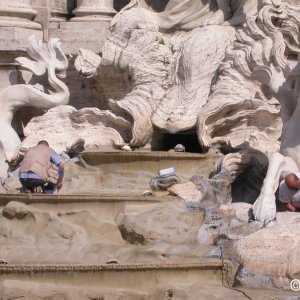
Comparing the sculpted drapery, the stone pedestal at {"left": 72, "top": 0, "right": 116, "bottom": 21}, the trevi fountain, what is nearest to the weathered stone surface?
the trevi fountain

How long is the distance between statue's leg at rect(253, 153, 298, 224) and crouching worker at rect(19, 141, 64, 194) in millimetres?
2389

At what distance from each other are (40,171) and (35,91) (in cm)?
299

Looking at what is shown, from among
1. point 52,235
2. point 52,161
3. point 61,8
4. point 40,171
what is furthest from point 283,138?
point 61,8

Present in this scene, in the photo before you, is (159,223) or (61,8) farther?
(61,8)

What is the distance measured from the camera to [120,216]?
54.2ft

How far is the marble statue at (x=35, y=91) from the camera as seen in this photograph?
1988 centimetres

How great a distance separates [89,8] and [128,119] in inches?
108

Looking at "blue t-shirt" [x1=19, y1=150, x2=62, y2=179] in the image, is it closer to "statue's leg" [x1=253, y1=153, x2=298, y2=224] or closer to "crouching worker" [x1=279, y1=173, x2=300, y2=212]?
"statue's leg" [x1=253, y1=153, x2=298, y2=224]

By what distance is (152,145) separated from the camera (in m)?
19.7

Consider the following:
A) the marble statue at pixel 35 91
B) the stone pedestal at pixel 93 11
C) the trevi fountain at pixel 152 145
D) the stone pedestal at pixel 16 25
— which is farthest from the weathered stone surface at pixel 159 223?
the stone pedestal at pixel 93 11

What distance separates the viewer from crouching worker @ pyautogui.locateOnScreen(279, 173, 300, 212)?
53.6 ft

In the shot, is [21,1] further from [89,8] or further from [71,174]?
[71,174]

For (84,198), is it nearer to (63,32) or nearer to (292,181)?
(292,181)

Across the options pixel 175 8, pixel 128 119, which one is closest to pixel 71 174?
pixel 128 119
